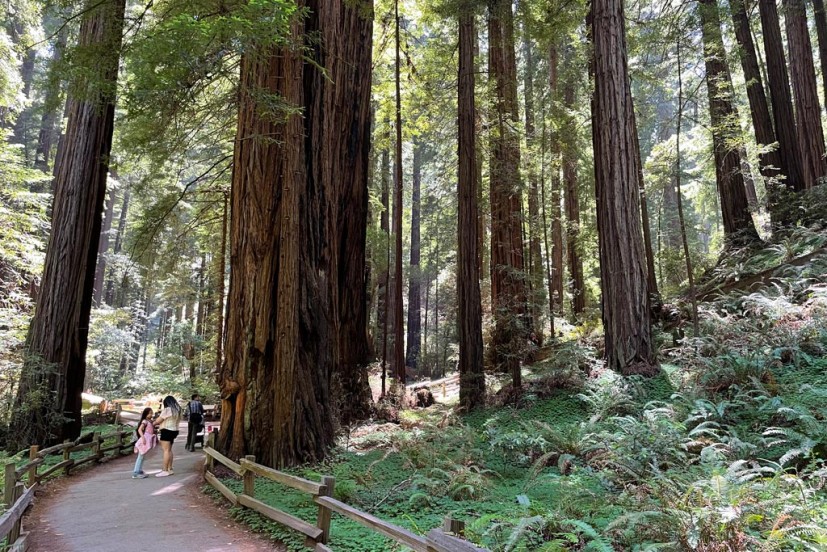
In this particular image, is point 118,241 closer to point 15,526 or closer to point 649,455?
point 15,526

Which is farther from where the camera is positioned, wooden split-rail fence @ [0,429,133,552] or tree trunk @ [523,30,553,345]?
tree trunk @ [523,30,553,345]

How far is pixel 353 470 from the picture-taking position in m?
7.84

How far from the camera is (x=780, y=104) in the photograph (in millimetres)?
13680

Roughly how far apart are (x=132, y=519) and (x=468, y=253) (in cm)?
861

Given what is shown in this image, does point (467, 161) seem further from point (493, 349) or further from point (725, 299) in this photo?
point (725, 299)

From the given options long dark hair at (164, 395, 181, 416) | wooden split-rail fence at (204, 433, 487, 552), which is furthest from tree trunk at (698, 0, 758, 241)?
long dark hair at (164, 395, 181, 416)

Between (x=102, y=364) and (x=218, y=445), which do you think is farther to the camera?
(x=102, y=364)

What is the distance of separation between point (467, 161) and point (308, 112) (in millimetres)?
4410

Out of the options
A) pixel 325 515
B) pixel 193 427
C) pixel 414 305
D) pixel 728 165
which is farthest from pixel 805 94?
pixel 414 305

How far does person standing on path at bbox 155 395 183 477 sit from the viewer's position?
381 inches

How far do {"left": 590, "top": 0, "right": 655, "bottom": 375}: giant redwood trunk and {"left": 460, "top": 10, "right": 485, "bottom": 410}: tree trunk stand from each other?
125 inches

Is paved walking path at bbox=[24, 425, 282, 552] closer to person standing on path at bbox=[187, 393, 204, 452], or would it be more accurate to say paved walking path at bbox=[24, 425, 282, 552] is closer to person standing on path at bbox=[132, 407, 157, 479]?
person standing on path at bbox=[132, 407, 157, 479]

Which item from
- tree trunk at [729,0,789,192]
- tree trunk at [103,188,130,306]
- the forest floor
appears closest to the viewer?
the forest floor

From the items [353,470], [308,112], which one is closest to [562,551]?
Result: [353,470]
